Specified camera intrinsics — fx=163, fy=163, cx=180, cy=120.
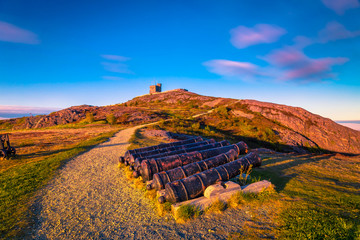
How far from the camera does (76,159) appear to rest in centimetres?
1300

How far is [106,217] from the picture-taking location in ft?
19.3

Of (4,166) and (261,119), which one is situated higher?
(261,119)

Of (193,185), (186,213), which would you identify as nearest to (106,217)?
(186,213)

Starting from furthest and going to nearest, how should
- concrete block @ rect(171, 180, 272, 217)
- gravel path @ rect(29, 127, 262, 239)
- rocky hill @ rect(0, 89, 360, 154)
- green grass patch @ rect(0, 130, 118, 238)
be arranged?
rocky hill @ rect(0, 89, 360, 154) → concrete block @ rect(171, 180, 272, 217) → green grass patch @ rect(0, 130, 118, 238) → gravel path @ rect(29, 127, 262, 239)

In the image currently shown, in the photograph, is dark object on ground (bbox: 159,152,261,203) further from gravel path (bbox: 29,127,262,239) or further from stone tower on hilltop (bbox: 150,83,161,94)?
stone tower on hilltop (bbox: 150,83,161,94)

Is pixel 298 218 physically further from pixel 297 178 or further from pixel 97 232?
pixel 97 232

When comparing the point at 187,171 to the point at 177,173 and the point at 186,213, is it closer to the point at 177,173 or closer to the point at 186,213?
the point at 177,173

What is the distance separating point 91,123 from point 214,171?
122ft

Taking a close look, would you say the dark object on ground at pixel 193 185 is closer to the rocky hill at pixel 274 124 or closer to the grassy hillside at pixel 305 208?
the grassy hillside at pixel 305 208

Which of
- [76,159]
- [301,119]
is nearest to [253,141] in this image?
[301,119]

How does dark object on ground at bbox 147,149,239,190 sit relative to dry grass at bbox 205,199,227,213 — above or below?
above

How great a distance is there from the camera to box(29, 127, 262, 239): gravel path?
4984 mm

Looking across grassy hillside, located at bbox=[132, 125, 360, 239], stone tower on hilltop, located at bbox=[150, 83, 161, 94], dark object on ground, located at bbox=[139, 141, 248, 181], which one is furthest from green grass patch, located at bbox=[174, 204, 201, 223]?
stone tower on hilltop, located at bbox=[150, 83, 161, 94]

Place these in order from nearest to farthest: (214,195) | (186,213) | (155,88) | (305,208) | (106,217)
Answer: (186,213) < (305,208) < (106,217) < (214,195) < (155,88)
